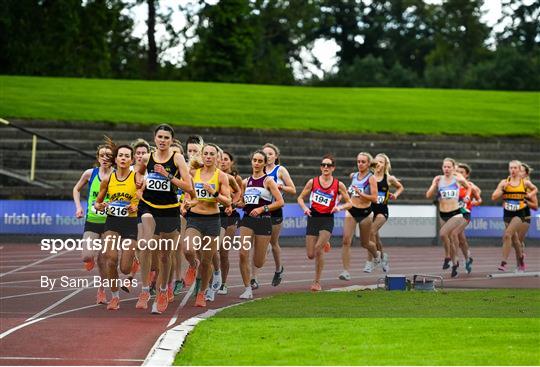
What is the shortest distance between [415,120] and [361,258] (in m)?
19.3

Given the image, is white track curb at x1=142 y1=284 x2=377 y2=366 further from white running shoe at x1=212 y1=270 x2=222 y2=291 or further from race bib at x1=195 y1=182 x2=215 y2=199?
white running shoe at x1=212 y1=270 x2=222 y2=291

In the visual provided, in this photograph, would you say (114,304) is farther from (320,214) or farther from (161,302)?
(320,214)

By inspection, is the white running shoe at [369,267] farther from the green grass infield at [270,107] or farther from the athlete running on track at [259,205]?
the green grass infield at [270,107]

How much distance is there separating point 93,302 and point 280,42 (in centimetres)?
7339

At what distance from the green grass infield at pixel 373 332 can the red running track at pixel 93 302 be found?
2.55 ft

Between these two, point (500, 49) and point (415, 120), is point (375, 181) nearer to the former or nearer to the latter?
point (415, 120)

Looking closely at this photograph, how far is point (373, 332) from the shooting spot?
39.9 feet

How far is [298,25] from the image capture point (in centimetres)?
8731

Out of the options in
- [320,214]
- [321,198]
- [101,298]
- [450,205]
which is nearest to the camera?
[101,298]

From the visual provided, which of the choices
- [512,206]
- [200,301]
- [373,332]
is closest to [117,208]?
[200,301]

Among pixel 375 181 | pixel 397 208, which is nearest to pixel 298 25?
pixel 397 208

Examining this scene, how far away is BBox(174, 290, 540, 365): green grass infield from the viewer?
34.1ft

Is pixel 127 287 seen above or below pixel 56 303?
above

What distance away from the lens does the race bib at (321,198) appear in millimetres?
19000
